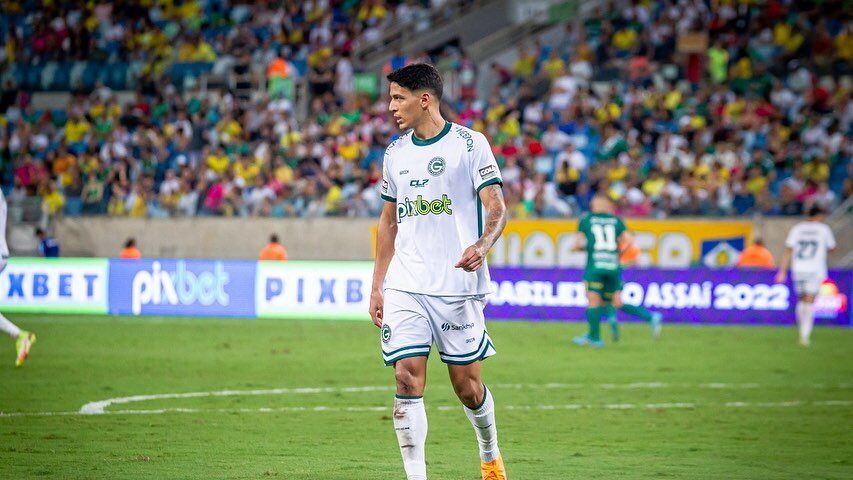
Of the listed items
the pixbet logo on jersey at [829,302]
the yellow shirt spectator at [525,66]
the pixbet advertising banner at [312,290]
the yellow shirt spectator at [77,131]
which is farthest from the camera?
the yellow shirt spectator at [77,131]

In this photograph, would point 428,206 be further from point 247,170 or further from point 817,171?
point 247,170

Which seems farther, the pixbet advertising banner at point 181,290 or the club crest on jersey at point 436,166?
the pixbet advertising banner at point 181,290

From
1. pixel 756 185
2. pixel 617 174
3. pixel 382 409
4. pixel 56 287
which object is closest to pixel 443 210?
pixel 382 409

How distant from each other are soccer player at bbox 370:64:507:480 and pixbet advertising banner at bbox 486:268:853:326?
49.7ft

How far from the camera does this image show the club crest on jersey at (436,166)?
6.93 metres

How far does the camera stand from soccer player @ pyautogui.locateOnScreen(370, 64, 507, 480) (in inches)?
270

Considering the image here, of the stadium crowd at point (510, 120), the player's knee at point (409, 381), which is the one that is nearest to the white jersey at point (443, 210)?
the player's knee at point (409, 381)

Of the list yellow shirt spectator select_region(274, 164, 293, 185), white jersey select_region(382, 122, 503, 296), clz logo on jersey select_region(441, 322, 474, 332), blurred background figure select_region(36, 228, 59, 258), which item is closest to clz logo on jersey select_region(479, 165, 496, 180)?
white jersey select_region(382, 122, 503, 296)

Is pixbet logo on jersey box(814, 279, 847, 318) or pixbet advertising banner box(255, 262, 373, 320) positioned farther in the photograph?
pixbet logo on jersey box(814, 279, 847, 318)

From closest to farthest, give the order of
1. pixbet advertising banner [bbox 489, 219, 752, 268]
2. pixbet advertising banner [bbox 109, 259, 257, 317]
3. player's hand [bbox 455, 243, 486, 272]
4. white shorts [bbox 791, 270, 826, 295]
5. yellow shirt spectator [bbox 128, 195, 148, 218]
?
player's hand [bbox 455, 243, 486, 272]
white shorts [bbox 791, 270, 826, 295]
pixbet advertising banner [bbox 109, 259, 257, 317]
pixbet advertising banner [bbox 489, 219, 752, 268]
yellow shirt spectator [bbox 128, 195, 148, 218]

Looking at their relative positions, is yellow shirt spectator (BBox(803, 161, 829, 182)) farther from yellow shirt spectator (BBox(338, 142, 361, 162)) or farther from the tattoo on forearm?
the tattoo on forearm

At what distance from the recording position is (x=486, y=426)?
708 cm

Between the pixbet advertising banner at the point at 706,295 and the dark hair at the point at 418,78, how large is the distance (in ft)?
49.8

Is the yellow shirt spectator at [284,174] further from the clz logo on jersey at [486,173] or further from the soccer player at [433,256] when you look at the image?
the clz logo on jersey at [486,173]
